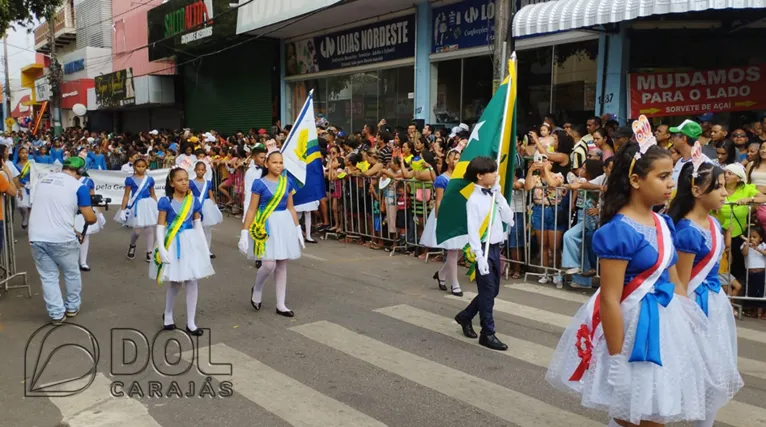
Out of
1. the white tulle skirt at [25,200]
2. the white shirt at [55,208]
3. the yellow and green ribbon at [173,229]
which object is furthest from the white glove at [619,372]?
the white tulle skirt at [25,200]

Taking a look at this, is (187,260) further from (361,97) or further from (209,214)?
(361,97)

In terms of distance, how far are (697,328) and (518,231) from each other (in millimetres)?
5978

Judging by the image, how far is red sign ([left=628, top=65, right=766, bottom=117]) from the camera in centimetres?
1127

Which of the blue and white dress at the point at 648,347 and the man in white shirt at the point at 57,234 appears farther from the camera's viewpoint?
the man in white shirt at the point at 57,234

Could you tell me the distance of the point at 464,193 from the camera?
6199 millimetres

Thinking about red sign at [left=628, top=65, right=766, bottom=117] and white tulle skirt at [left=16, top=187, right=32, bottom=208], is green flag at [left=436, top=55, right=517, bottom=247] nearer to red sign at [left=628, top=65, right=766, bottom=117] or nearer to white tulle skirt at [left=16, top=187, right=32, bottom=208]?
red sign at [left=628, top=65, right=766, bottom=117]

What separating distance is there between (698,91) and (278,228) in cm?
863

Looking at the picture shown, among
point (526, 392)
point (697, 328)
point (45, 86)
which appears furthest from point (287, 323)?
point (45, 86)

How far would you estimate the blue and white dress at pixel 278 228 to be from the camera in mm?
6887

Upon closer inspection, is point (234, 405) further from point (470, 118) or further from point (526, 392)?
point (470, 118)

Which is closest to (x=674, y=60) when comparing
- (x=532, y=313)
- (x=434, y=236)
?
(x=434, y=236)

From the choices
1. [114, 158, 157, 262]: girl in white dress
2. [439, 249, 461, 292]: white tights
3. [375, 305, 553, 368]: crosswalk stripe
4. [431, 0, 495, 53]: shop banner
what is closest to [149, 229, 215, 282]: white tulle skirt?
[375, 305, 553, 368]: crosswalk stripe

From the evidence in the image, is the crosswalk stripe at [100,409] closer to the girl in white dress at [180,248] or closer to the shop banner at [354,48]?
the girl in white dress at [180,248]

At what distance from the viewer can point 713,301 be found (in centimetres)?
363
